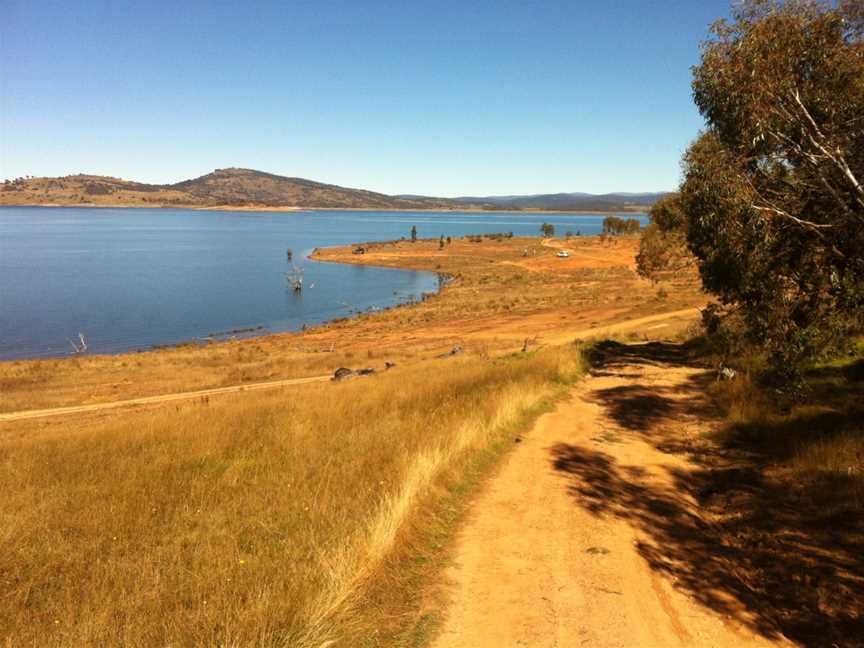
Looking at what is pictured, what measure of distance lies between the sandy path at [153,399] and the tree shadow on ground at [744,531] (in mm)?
16258

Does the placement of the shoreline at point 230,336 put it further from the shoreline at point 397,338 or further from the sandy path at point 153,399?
the sandy path at point 153,399

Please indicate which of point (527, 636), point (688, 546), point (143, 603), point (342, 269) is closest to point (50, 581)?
point (143, 603)

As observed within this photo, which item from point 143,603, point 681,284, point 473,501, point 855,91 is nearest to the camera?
point 143,603

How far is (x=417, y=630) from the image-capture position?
4859 mm

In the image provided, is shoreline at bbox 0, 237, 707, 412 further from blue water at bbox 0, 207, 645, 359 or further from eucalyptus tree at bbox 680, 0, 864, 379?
eucalyptus tree at bbox 680, 0, 864, 379

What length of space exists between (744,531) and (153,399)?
2287cm

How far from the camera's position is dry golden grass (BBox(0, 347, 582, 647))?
4473 millimetres

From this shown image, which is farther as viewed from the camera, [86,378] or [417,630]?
[86,378]

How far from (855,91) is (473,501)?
10750 mm

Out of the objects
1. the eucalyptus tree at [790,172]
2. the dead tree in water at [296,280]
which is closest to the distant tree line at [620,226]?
the dead tree in water at [296,280]

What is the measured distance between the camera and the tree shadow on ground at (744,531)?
18.5 ft

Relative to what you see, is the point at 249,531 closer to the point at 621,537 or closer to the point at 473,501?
the point at 473,501

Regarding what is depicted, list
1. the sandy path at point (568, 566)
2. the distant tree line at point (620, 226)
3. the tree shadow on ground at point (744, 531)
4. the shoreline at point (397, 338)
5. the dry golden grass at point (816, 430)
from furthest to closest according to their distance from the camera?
the distant tree line at point (620, 226) < the shoreline at point (397, 338) < the dry golden grass at point (816, 430) < the tree shadow on ground at point (744, 531) < the sandy path at point (568, 566)

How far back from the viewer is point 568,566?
6262 millimetres
